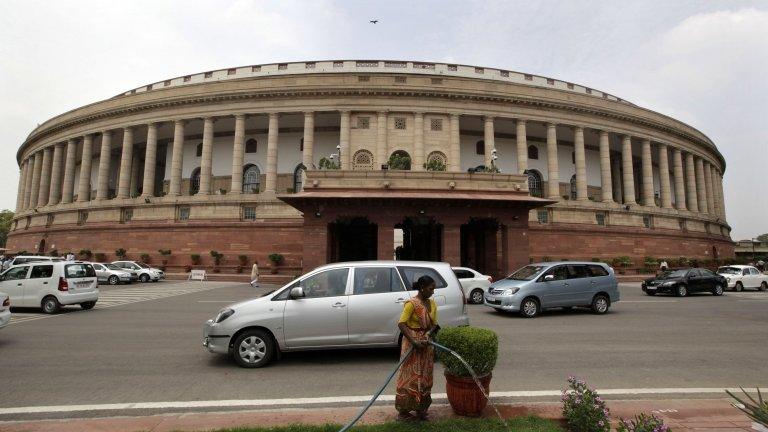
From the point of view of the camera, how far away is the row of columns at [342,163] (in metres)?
35.7

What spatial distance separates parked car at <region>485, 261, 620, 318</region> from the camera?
12.9 m

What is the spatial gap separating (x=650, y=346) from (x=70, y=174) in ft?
179

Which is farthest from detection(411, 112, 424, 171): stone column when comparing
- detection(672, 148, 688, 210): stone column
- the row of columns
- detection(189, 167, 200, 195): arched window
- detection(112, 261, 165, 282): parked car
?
detection(672, 148, 688, 210): stone column

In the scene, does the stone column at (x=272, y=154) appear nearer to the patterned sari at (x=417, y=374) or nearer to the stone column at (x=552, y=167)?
the stone column at (x=552, y=167)

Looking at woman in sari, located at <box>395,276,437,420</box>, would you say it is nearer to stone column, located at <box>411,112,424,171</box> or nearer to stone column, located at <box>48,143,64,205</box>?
stone column, located at <box>411,112,424,171</box>

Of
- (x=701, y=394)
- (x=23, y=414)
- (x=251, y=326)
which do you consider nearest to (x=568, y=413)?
(x=701, y=394)

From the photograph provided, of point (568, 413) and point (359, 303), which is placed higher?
point (359, 303)

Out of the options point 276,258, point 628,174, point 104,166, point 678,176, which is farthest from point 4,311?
point 678,176

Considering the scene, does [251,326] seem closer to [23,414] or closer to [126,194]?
[23,414]

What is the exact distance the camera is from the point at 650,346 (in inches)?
340

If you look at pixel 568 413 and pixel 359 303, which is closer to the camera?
pixel 568 413

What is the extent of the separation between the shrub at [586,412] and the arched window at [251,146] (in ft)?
134

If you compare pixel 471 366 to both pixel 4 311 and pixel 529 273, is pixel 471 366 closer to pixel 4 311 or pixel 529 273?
pixel 529 273

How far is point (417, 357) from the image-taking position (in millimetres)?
4629
